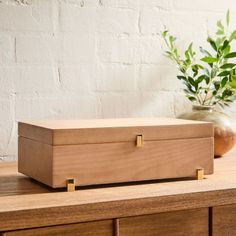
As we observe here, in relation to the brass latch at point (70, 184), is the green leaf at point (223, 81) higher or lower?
higher

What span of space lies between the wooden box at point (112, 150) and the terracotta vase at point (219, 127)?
0.28 meters

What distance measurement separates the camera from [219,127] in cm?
170

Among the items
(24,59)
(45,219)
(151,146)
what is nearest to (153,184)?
(151,146)

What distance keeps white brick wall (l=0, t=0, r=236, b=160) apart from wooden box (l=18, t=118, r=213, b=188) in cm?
35

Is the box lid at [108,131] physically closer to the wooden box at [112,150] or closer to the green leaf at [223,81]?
the wooden box at [112,150]

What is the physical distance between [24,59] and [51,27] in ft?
0.45

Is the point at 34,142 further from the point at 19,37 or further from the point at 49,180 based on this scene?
the point at 19,37

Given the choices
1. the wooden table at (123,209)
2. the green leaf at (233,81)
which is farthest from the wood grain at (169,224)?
the green leaf at (233,81)

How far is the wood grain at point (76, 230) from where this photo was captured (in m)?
1.09

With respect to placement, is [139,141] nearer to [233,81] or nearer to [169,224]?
[169,224]

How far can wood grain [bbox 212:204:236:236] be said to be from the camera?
130 cm

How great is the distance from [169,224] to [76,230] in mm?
226

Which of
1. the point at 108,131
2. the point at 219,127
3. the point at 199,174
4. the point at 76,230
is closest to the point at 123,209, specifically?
the point at 76,230

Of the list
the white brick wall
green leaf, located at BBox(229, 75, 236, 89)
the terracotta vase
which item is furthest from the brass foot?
the white brick wall
